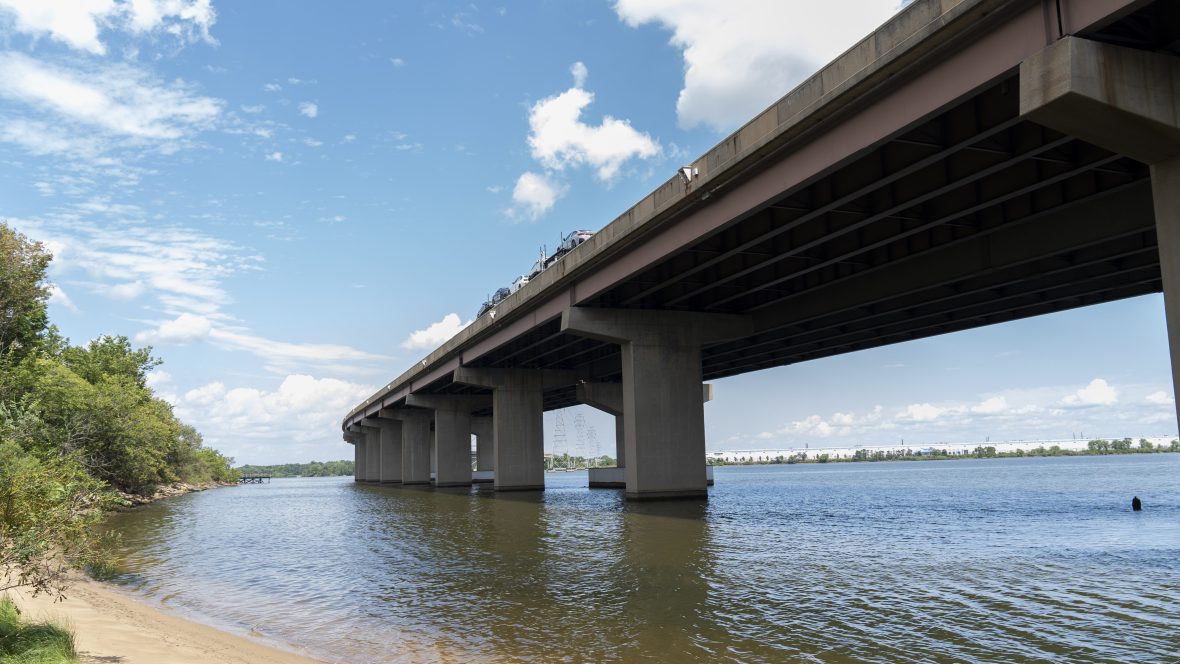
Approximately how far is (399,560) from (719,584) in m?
9.80

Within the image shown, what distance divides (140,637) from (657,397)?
28.6 metres

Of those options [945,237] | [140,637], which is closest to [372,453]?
[945,237]

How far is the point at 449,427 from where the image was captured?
80250 mm

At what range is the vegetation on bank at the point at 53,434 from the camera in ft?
29.5

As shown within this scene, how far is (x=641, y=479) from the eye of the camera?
121 feet

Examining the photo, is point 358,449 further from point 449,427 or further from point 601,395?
point 601,395

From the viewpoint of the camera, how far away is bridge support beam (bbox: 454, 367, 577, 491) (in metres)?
58.9

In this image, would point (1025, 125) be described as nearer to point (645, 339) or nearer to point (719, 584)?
point (719, 584)

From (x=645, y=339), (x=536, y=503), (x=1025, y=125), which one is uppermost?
(x=1025, y=125)

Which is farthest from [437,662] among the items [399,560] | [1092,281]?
[1092,281]

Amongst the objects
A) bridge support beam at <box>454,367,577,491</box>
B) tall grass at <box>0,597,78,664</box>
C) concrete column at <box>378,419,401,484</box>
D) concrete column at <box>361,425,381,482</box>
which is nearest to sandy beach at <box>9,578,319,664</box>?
tall grass at <box>0,597,78,664</box>

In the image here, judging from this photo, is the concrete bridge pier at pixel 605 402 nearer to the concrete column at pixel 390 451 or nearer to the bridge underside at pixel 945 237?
the bridge underside at pixel 945 237

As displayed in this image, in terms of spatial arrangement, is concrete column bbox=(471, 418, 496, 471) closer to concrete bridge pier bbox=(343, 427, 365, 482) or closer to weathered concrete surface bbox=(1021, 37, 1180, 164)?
concrete bridge pier bbox=(343, 427, 365, 482)

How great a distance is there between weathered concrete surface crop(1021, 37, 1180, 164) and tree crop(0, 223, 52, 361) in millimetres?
34299
